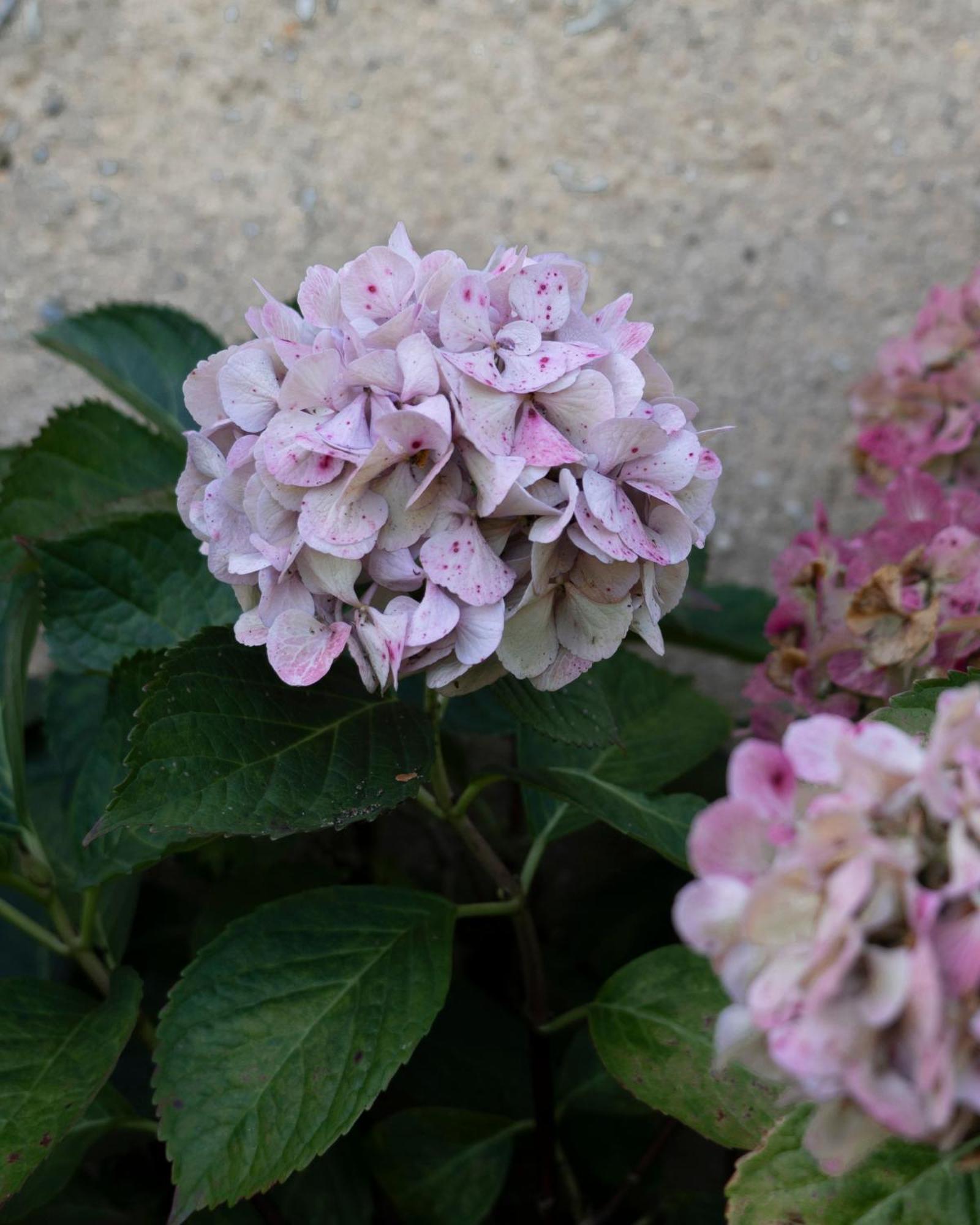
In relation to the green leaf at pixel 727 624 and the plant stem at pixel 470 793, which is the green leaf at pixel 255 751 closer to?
the plant stem at pixel 470 793

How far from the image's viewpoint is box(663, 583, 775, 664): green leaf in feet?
3.06

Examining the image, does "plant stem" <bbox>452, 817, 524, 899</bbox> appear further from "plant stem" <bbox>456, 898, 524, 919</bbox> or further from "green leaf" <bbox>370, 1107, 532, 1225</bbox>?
"green leaf" <bbox>370, 1107, 532, 1225</bbox>

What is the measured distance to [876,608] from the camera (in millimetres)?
722

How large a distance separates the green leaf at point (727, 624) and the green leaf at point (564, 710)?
25 cm

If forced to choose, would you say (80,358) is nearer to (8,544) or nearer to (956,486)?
(8,544)

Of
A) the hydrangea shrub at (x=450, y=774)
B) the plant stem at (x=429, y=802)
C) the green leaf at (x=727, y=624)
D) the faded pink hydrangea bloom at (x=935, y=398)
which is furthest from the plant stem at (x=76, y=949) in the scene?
the faded pink hydrangea bloom at (x=935, y=398)

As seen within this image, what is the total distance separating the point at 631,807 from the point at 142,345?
56cm

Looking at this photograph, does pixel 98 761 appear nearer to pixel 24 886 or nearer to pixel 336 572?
pixel 24 886

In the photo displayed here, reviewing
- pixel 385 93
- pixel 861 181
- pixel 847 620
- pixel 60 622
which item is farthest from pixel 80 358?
pixel 861 181

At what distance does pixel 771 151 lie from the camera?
45.6 inches

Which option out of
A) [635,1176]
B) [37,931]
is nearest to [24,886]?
[37,931]

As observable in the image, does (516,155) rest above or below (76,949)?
above

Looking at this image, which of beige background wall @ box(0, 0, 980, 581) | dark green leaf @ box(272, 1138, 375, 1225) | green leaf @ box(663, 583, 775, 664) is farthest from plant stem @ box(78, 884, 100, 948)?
beige background wall @ box(0, 0, 980, 581)

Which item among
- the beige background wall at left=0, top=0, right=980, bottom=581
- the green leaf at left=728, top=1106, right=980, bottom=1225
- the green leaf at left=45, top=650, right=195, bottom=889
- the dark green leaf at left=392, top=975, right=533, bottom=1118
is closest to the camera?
the green leaf at left=728, top=1106, right=980, bottom=1225
